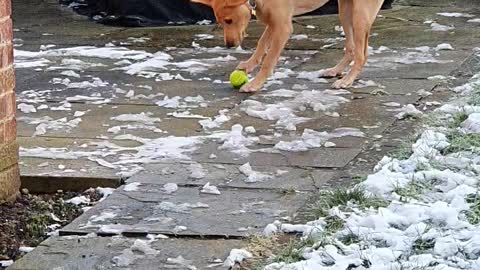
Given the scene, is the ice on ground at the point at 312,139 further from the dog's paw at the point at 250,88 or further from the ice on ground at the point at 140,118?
the dog's paw at the point at 250,88

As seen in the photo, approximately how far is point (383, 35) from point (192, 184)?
442cm

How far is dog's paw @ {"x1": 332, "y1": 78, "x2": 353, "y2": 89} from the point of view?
6.22 meters

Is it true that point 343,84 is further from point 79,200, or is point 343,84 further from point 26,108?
point 79,200

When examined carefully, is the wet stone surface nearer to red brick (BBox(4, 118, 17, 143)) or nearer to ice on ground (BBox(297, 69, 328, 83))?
ice on ground (BBox(297, 69, 328, 83))

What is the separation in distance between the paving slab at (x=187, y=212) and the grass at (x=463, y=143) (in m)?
0.87

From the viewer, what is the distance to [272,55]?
6289mm

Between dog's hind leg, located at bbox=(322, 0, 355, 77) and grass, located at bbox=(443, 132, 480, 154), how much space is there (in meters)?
1.97

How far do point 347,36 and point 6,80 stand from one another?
3.09m

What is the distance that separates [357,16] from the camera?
6258mm

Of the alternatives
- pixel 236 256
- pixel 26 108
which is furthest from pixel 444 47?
pixel 236 256

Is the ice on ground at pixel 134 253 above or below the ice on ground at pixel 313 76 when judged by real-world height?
above

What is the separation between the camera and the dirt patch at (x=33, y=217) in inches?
143

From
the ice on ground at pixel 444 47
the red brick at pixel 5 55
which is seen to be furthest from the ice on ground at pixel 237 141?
the ice on ground at pixel 444 47

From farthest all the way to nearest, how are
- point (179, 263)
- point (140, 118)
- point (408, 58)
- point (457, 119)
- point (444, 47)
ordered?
point (444, 47) → point (408, 58) → point (140, 118) → point (457, 119) → point (179, 263)
